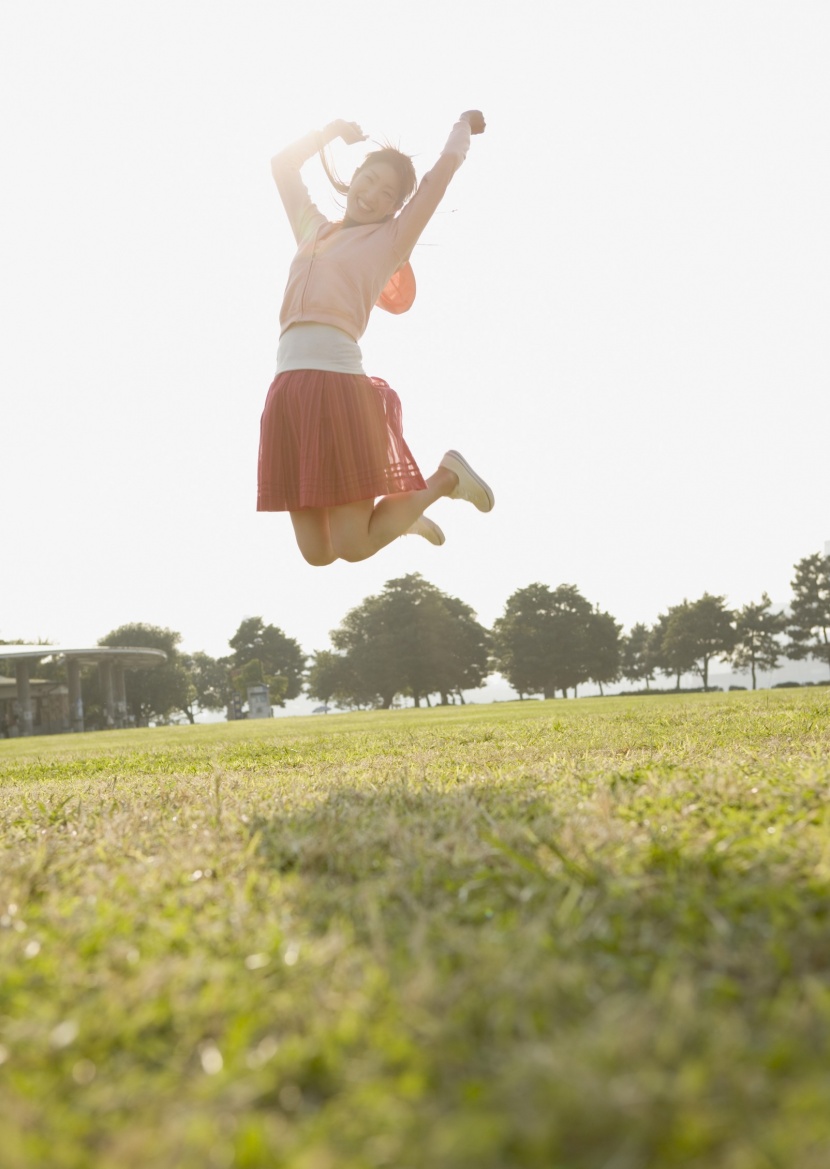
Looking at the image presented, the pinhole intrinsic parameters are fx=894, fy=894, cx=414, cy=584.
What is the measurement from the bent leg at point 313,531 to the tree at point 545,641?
195 feet

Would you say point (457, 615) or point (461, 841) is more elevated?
point (457, 615)

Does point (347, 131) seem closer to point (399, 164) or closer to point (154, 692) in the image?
point (399, 164)

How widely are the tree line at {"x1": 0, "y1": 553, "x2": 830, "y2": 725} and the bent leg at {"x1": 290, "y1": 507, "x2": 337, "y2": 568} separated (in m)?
59.2

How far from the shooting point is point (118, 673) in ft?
176

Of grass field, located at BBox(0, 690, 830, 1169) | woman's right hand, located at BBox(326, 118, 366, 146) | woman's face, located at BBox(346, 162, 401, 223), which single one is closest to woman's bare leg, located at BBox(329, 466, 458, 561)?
woman's face, located at BBox(346, 162, 401, 223)

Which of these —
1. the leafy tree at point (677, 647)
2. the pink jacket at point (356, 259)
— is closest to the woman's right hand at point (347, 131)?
the pink jacket at point (356, 259)

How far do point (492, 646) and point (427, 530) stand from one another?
63651mm

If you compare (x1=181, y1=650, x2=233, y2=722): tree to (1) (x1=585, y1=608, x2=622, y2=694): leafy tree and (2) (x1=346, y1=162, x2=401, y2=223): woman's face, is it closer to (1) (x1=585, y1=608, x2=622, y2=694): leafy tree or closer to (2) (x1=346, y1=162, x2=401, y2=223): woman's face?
(1) (x1=585, y1=608, x2=622, y2=694): leafy tree

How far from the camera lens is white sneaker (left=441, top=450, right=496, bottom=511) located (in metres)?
5.05

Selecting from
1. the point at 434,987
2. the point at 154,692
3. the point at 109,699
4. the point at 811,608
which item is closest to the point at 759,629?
the point at 811,608

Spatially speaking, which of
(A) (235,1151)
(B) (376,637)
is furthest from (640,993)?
(B) (376,637)

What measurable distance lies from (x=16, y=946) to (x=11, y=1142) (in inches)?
29.6

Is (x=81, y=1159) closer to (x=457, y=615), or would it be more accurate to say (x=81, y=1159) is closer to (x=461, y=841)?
(x=461, y=841)

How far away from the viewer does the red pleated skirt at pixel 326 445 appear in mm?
4473
